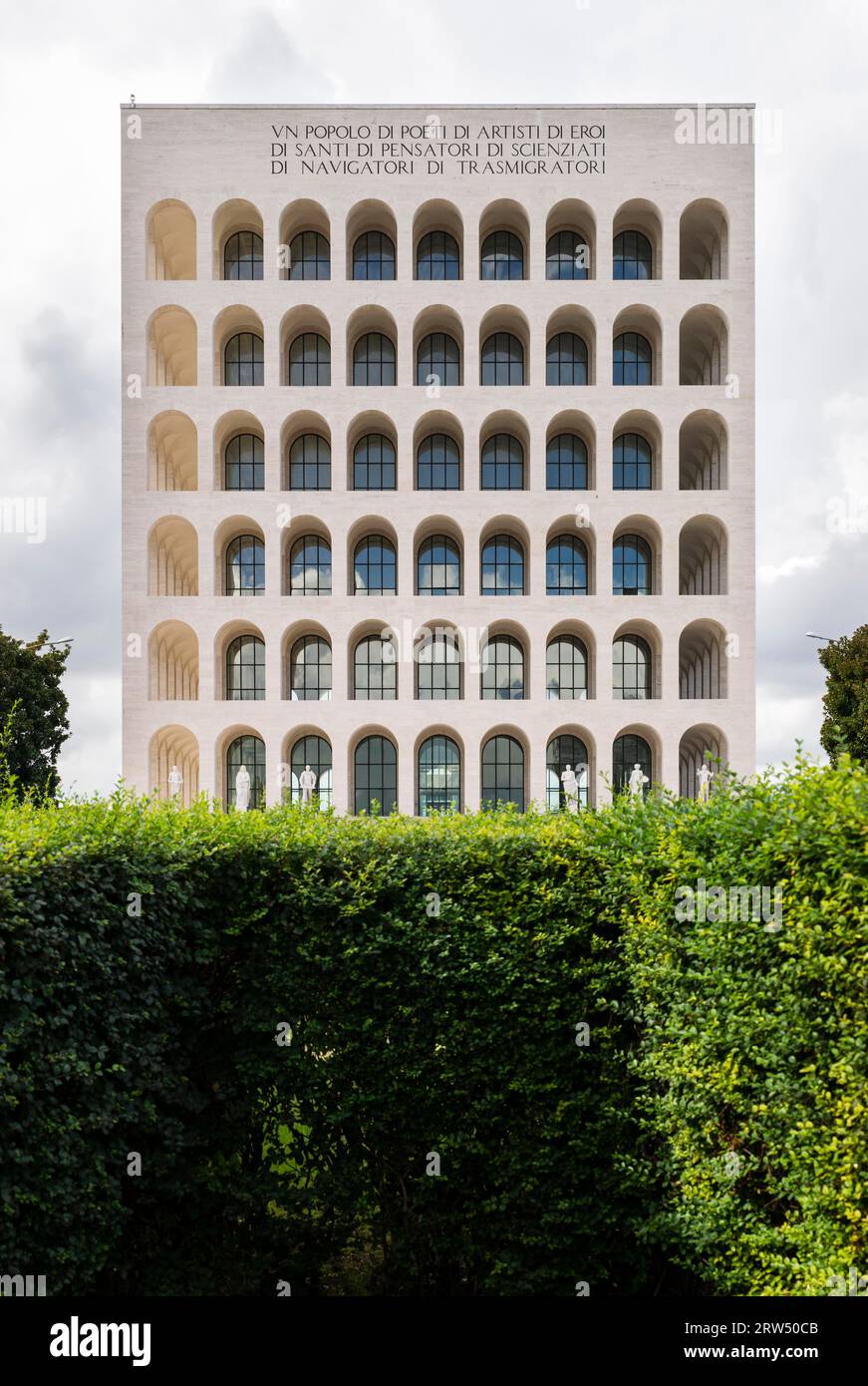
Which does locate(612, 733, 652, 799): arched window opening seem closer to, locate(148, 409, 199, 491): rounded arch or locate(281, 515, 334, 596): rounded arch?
locate(281, 515, 334, 596): rounded arch

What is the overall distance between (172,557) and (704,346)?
103ft

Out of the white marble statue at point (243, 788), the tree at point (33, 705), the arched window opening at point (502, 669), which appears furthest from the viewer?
the arched window opening at point (502, 669)

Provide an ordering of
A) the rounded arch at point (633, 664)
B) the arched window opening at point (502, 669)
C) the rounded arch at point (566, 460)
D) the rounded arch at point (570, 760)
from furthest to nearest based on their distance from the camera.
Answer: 1. the rounded arch at point (566, 460)
2. the arched window opening at point (502, 669)
3. the rounded arch at point (633, 664)
4. the rounded arch at point (570, 760)

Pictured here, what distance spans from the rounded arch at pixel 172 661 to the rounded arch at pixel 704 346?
100 feet

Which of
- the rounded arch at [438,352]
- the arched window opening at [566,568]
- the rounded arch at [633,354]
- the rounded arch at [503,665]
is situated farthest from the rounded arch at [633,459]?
the rounded arch at [503,665]

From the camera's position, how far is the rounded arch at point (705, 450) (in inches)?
1865

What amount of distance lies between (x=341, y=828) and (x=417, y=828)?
0.77 meters

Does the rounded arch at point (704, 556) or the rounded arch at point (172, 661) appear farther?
the rounded arch at point (704, 556)

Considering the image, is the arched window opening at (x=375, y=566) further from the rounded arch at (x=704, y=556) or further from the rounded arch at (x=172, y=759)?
the rounded arch at (x=704, y=556)

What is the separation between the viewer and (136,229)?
46594 mm

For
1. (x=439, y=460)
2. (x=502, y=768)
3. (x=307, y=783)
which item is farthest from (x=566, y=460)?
(x=307, y=783)

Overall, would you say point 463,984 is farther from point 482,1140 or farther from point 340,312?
point 340,312

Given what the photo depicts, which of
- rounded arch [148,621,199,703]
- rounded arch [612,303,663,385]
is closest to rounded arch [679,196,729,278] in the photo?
rounded arch [612,303,663,385]

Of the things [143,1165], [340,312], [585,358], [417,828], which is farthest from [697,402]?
[143,1165]
